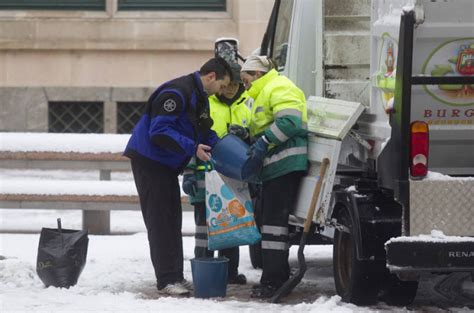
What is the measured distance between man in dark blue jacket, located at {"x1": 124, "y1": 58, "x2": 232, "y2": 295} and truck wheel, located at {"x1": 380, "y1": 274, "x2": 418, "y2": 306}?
139cm

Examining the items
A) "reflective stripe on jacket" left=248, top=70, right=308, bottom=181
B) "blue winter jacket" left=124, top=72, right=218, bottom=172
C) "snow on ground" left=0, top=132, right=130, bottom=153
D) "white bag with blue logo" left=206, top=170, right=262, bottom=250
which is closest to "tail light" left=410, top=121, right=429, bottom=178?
"reflective stripe on jacket" left=248, top=70, right=308, bottom=181

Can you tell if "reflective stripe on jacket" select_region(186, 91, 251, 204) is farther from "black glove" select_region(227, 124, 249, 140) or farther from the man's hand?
the man's hand

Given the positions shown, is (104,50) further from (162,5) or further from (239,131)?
(239,131)

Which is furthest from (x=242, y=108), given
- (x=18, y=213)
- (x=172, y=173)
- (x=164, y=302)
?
(x=18, y=213)

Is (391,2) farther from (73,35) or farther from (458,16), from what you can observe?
(73,35)

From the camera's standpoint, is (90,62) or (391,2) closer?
(391,2)

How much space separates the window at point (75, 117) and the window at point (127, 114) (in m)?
0.25

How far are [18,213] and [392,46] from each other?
7.89m

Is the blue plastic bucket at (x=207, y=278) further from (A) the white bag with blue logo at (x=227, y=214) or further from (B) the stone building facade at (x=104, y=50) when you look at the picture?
(B) the stone building facade at (x=104, y=50)

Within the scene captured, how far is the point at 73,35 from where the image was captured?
20.1m

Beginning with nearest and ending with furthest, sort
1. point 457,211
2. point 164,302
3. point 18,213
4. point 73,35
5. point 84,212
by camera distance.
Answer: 1. point 457,211
2. point 164,302
3. point 84,212
4. point 18,213
5. point 73,35

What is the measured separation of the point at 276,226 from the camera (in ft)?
32.2

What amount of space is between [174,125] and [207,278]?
1.06 m

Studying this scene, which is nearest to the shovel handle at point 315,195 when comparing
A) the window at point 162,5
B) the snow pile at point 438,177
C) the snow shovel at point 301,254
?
the snow shovel at point 301,254
